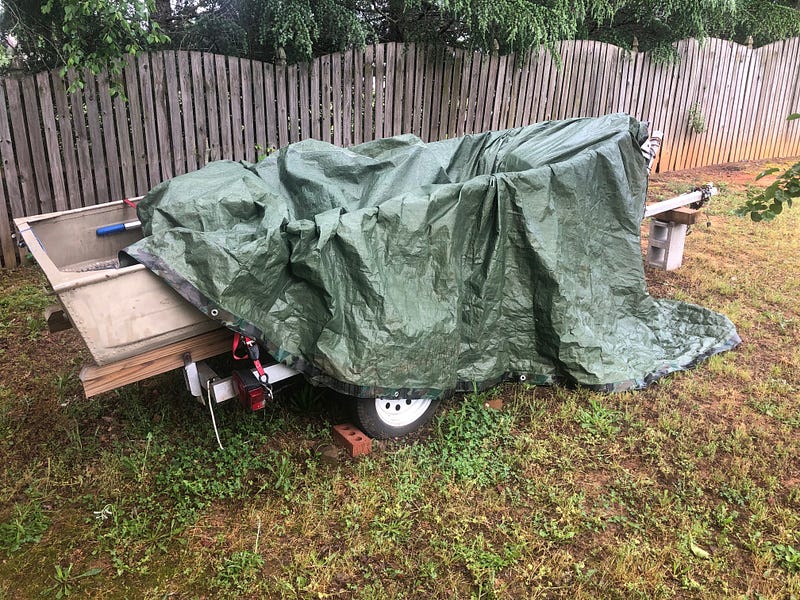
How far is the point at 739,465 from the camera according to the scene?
138 inches

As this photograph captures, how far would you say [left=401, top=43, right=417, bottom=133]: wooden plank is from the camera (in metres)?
7.52

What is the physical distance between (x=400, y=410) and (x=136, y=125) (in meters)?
4.23

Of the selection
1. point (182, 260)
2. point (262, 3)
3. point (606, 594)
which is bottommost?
point (606, 594)

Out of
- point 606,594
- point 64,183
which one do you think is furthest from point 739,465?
point 64,183

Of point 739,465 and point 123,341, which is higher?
point 123,341

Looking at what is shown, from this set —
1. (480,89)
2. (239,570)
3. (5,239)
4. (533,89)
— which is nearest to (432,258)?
(239,570)

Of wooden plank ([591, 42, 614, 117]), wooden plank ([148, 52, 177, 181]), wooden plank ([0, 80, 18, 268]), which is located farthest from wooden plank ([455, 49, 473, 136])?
wooden plank ([0, 80, 18, 268])

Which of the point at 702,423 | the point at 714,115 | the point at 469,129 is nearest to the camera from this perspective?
the point at 702,423

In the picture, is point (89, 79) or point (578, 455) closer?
point (578, 455)

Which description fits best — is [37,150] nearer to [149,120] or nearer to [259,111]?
[149,120]

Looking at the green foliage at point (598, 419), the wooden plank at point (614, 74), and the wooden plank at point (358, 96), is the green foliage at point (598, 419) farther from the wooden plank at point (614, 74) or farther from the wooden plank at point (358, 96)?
the wooden plank at point (614, 74)

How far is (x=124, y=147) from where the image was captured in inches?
238

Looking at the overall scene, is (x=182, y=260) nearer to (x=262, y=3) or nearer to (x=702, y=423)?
(x=702, y=423)

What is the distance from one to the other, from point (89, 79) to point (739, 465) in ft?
19.8
